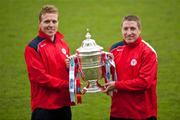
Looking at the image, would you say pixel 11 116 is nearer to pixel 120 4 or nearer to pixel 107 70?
pixel 107 70

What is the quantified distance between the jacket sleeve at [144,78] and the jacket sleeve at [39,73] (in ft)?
2.28

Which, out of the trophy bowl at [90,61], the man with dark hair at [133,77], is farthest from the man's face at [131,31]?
the trophy bowl at [90,61]

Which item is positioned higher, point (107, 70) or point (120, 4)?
point (120, 4)

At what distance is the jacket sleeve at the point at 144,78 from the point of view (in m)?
5.55

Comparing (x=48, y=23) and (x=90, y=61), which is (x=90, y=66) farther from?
(x=48, y=23)

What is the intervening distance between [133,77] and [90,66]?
1.76ft

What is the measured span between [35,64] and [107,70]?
2.69ft

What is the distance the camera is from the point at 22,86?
10.5 m

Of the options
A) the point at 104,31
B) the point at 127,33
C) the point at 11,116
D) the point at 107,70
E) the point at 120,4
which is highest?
the point at 120,4

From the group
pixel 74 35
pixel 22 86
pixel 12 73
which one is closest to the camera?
pixel 22 86

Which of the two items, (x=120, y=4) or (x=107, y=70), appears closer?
(x=107, y=70)

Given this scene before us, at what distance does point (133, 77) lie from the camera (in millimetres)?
5652

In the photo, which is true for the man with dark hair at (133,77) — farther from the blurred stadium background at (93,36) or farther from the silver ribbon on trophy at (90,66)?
the blurred stadium background at (93,36)

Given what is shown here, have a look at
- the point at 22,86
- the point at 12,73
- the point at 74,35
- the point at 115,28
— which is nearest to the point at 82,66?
the point at 22,86
